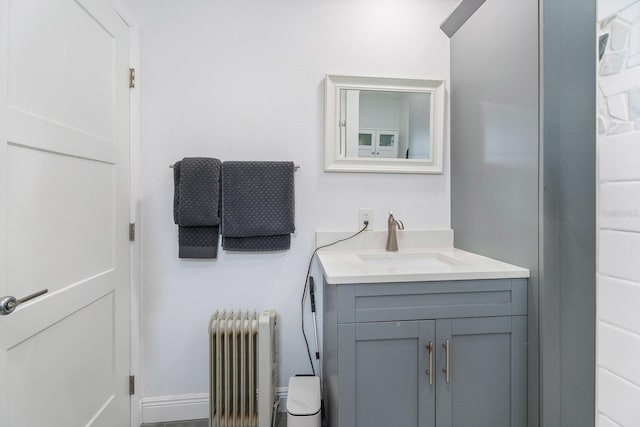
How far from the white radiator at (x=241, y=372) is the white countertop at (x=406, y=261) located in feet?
1.66

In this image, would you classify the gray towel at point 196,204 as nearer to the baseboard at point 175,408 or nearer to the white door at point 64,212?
the white door at point 64,212

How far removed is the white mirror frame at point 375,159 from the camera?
173 centimetres

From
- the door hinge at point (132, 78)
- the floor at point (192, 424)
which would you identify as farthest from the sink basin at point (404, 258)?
the door hinge at point (132, 78)

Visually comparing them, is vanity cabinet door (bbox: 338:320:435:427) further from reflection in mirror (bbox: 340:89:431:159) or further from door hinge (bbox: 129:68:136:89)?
Result: door hinge (bbox: 129:68:136:89)

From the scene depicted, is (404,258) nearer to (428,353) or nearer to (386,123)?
(428,353)

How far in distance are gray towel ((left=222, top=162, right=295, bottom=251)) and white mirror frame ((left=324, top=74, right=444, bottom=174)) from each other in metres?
0.29

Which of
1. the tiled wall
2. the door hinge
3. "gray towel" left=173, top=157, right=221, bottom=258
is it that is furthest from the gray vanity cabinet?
the door hinge

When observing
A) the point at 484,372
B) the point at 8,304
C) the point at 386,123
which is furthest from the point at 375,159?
the point at 8,304

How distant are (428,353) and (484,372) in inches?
10.3

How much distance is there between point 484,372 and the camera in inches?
50.0

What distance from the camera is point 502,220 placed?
1417 mm

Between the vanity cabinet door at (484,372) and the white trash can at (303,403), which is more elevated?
the vanity cabinet door at (484,372)

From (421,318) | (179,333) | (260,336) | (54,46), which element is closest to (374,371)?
(421,318)

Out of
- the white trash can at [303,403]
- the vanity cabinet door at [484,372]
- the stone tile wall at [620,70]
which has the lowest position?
the white trash can at [303,403]
